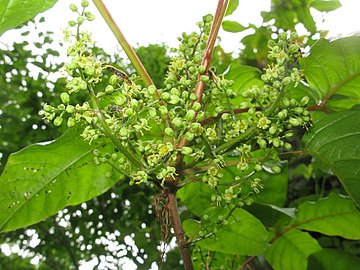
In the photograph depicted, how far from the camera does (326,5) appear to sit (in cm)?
125

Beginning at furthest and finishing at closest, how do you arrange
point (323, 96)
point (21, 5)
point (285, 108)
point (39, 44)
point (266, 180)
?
point (39, 44) → point (266, 180) → point (323, 96) → point (285, 108) → point (21, 5)

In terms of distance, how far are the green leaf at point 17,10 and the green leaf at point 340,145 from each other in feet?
1.76

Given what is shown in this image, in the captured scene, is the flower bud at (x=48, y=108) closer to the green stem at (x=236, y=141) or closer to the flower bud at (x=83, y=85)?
the flower bud at (x=83, y=85)

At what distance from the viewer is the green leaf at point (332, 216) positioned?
1.15 metres

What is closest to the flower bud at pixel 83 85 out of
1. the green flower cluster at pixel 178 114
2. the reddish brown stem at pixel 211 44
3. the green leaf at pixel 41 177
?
the green flower cluster at pixel 178 114

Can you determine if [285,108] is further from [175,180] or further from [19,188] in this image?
[19,188]

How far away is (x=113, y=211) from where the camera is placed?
194 centimetres

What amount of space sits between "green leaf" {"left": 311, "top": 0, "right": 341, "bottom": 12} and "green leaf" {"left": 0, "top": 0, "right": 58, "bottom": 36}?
32.3 inches

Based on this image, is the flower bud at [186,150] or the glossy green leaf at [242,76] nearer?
the flower bud at [186,150]

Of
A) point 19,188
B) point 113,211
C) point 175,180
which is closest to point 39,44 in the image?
point 113,211

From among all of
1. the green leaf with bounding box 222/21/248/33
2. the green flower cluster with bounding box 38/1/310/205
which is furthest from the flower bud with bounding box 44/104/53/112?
the green leaf with bounding box 222/21/248/33

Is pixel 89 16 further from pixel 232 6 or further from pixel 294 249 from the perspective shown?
pixel 294 249

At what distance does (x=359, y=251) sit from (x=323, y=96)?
1.03 meters

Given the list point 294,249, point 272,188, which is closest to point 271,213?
point 272,188
